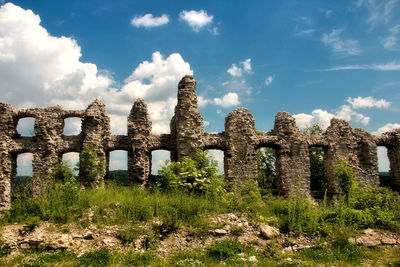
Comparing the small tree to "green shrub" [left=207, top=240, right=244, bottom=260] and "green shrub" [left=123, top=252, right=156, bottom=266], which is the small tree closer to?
"green shrub" [left=123, top=252, right=156, bottom=266]

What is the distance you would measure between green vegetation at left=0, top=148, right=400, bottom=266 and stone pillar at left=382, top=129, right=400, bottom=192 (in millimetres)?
8612

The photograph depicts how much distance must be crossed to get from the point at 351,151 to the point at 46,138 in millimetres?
17101

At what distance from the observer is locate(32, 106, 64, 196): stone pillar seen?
524 inches

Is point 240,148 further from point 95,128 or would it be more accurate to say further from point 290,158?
point 95,128

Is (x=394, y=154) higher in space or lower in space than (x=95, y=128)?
lower

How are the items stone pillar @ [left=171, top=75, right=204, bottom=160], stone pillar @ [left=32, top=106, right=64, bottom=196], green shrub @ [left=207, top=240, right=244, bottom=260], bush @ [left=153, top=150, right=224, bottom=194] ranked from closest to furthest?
green shrub @ [left=207, top=240, right=244, bottom=260] → bush @ [left=153, top=150, right=224, bottom=194] → stone pillar @ [left=171, top=75, right=204, bottom=160] → stone pillar @ [left=32, top=106, right=64, bottom=196]

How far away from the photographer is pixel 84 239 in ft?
23.0

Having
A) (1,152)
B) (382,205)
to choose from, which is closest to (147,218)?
(382,205)

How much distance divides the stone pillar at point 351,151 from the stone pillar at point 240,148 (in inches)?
A: 211

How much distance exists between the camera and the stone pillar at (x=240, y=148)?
13406mm

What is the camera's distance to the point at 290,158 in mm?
14578

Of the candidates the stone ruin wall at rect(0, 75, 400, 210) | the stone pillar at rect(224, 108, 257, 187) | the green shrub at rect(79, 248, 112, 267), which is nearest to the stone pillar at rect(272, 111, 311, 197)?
the stone ruin wall at rect(0, 75, 400, 210)

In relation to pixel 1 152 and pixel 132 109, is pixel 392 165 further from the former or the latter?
pixel 1 152

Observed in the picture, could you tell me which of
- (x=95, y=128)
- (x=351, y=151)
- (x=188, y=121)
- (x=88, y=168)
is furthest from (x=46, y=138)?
(x=351, y=151)
